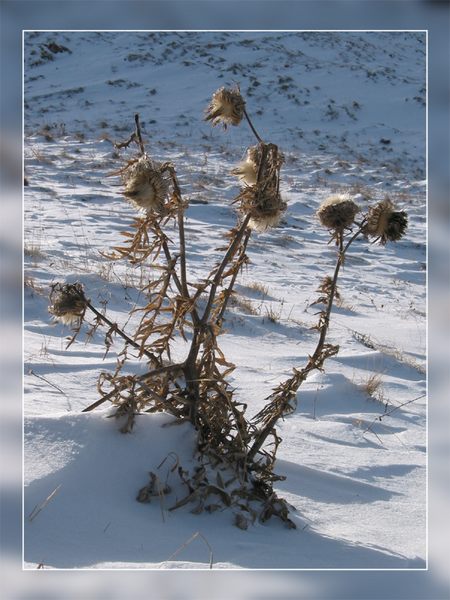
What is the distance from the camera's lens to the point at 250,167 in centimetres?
168

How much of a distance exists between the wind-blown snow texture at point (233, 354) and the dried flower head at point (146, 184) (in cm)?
40

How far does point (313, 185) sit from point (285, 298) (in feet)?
18.1

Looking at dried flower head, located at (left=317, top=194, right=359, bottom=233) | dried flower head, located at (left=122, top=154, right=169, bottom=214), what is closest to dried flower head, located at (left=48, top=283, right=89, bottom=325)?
dried flower head, located at (left=122, top=154, right=169, bottom=214)

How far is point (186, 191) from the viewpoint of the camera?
831cm

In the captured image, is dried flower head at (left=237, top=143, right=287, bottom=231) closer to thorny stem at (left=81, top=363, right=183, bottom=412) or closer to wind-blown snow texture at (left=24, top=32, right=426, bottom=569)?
wind-blown snow texture at (left=24, top=32, right=426, bottom=569)

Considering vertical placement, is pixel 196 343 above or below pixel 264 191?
below

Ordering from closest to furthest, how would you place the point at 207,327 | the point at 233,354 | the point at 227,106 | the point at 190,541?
the point at 190,541
the point at 227,106
the point at 207,327
the point at 233,354

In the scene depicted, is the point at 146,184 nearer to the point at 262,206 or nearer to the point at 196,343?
A: the point at 262,206

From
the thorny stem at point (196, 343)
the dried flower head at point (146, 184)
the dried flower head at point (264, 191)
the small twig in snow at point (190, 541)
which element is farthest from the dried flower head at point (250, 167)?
the small twig in snow at point (190, 541)

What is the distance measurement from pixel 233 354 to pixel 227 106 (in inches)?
73.0

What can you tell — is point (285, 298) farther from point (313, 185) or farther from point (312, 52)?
point (312, 52)

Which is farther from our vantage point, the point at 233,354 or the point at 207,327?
the point at 233,354

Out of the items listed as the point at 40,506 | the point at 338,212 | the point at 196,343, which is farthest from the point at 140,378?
the point at 338,212

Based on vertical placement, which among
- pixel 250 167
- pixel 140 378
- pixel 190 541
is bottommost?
pixel 190 541
